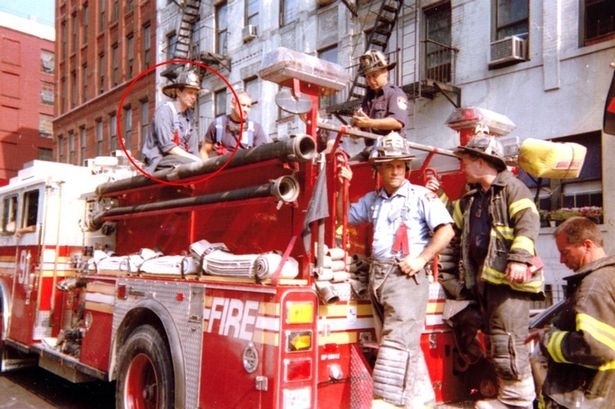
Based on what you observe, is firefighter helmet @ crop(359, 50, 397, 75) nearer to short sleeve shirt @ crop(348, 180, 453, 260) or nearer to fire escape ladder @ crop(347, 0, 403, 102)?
short sleeve shirt @ crop(348, 180, 453, 260)

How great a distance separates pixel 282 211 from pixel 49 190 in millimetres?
3885

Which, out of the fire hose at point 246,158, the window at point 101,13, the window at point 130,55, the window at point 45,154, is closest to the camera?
the fire hose at point 246,158

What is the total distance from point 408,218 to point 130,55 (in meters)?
29.4

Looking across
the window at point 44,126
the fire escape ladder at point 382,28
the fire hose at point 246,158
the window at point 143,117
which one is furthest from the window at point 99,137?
the fire hose at point 246,158

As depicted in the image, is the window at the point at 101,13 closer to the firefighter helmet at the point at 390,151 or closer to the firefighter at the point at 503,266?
the firefighter helmet at the point at 390,151

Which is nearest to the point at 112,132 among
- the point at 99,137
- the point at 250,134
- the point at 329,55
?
the point at 99,137

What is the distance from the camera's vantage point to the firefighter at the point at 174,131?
559 centimetres

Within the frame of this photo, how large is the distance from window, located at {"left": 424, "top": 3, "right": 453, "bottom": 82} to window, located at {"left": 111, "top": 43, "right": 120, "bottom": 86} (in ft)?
65.6

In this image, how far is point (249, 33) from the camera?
882 inches

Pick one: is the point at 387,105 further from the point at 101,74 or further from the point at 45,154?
the point at 45,154

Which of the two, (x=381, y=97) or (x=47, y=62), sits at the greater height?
(x=47, y=62)

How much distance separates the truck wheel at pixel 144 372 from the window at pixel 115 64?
28899mm

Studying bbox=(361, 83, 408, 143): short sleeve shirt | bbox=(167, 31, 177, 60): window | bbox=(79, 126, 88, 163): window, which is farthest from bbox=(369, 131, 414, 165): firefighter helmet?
bbox=(79, 126, 88, 163): window

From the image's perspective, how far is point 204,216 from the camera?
4.93 m
